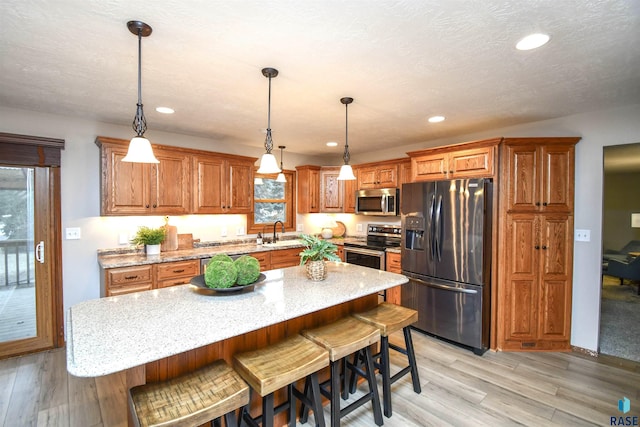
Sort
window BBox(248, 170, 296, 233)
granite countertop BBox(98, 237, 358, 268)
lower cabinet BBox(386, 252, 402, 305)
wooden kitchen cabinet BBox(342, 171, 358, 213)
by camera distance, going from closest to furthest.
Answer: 1. granite countertop BBox(98, 237, 358, 268)
2. lower cabinet BBox(386, 252, 402, 305)
3. window BBox(248, 170, 296, 233)
4. wooden kitchen cabinet BBox(342, 171, 358, 213)

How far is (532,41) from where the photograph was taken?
169 cm

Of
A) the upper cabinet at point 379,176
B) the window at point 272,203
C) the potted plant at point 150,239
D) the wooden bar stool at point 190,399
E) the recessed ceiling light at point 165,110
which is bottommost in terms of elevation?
the wooden bar stool at point 190,399

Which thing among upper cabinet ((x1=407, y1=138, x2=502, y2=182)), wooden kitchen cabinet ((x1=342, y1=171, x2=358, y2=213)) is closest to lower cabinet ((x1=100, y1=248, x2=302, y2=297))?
wooden kitchen cabinet ((x1=342, y1=171, x2=358, y2=213))

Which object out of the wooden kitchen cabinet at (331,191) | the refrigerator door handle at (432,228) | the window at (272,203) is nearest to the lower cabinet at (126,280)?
the window at (272,203)

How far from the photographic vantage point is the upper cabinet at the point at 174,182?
3.16m

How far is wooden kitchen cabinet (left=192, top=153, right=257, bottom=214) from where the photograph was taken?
3.73 meters

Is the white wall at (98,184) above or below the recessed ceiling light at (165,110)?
below

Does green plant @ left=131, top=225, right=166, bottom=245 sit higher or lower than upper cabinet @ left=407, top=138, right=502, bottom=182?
lower

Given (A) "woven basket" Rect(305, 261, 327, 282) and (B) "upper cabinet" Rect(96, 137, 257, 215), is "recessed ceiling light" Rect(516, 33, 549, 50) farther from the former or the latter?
(B) "upper cabinet" Rect(96, 137, 257, 215)

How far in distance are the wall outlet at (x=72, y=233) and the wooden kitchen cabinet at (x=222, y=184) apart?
3.85ft

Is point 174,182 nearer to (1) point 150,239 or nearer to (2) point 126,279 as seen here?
(1) point 150,239

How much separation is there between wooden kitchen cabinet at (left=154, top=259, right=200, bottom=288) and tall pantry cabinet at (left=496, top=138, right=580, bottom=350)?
10.9 ft

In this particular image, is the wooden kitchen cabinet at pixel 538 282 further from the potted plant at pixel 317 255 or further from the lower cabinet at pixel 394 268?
the potted plant at pixel 317 255

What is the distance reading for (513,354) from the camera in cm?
300
